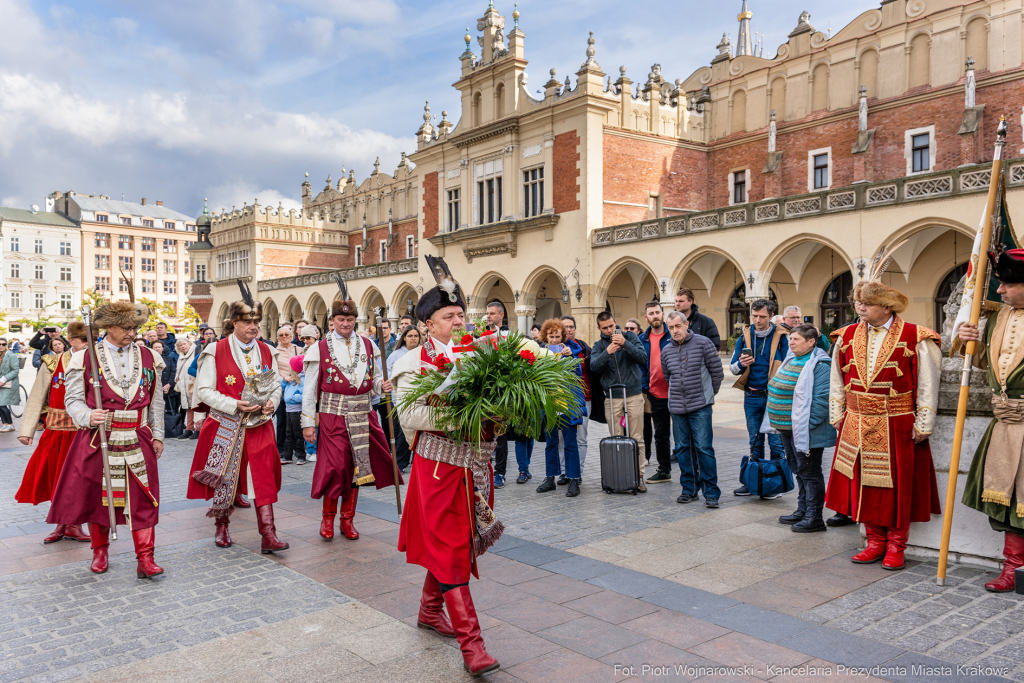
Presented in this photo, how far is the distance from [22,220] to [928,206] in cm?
8252

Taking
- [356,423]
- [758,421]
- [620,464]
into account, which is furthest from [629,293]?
[356,423]

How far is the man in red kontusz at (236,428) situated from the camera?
224 inches

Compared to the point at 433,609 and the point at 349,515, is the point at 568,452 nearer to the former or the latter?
the point at 349,515

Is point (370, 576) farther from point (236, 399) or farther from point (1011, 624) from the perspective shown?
point (1011, 624)

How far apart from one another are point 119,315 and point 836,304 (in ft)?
75.8

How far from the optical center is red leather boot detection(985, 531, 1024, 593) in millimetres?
4500

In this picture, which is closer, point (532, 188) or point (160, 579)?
point (160, 579)

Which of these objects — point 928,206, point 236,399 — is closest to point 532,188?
point 928,206

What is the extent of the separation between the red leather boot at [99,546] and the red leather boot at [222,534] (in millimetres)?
820

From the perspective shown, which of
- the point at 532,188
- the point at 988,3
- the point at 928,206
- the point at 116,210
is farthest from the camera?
the point at 116,210

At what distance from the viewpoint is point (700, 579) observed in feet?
15.9

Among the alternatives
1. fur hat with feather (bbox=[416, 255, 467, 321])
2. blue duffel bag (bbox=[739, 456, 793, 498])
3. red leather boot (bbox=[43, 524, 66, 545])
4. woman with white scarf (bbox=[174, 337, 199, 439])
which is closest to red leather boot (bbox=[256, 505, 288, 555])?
red leather boot (bbox=[43, 524, 66, 545])

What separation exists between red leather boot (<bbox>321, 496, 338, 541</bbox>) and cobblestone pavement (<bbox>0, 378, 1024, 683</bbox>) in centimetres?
10

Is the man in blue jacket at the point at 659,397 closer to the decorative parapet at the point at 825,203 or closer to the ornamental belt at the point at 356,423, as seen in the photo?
the ornamental belt at the point at 356,423
